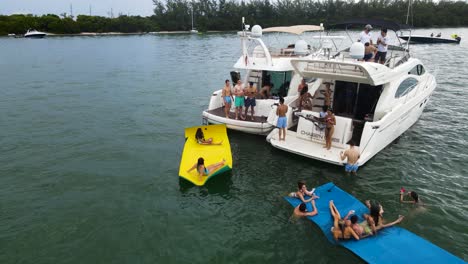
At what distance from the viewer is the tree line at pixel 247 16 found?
81.9 m

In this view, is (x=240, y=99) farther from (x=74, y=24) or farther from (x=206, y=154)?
(x=74, y=24)

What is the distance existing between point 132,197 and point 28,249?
2904 millimetres

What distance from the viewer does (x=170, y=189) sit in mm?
10719

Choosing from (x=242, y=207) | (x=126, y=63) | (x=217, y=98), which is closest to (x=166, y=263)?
(x=242, y=207)

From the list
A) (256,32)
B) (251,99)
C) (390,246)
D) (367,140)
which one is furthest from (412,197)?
(256,32)

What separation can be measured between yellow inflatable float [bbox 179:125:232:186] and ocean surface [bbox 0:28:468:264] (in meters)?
0.35

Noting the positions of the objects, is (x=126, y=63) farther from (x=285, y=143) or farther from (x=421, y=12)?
(x=421, y=12)

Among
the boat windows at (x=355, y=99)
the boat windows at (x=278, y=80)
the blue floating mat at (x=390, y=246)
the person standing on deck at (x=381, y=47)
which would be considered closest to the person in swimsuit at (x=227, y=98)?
the boat windows at (x=278, y=80)

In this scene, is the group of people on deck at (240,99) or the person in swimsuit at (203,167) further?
the group of people on deck at (240,99)

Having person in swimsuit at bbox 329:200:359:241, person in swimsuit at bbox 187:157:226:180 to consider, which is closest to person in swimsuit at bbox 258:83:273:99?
person in swimsuit at bbox 187:157:226:180

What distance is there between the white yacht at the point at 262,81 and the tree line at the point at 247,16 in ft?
235

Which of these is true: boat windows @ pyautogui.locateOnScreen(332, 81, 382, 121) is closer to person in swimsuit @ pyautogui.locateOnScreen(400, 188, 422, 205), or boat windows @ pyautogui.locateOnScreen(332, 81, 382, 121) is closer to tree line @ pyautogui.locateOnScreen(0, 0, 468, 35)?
person in swimsuit @ pyautogui.locateOnScreen(400, 188, 422, 205)

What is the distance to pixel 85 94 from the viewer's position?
23.4m

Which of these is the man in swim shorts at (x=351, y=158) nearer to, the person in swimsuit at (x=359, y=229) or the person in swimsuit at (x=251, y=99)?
the person in swimsuit at (x=359, y=229)
